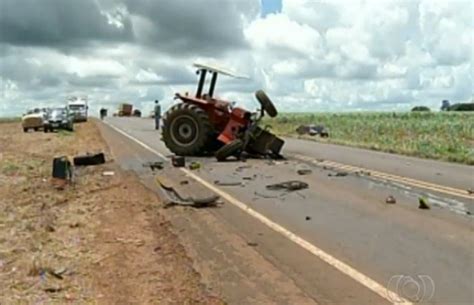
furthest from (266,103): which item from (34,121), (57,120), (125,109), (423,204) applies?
(125,109)

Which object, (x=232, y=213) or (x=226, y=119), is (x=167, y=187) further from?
(x=226, y=119)

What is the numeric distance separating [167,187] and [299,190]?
267cm

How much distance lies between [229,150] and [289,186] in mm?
5520

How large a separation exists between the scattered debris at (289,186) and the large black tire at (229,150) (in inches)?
196

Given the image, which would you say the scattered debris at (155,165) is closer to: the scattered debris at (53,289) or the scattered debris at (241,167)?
the scattered debris at (241,167)

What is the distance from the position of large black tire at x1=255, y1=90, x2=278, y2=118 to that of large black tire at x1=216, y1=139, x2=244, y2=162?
1.23 metres

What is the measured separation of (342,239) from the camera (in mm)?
8438

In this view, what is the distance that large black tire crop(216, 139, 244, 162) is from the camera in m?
18.8

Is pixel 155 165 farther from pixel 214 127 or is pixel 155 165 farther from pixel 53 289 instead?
pixel 53 289

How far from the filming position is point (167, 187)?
13.7 m

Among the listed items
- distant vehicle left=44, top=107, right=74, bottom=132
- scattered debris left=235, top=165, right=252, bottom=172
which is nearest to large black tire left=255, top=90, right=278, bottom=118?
scattered debris left=235, top=165, right=252, bottom=172

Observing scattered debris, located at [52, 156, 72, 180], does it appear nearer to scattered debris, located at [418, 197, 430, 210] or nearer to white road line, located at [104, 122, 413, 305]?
white road line, located at [104, 122, 413, 305]

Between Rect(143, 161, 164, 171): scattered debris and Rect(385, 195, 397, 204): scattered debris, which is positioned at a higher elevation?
Rect(385, 195, 397, 204): scattered debris

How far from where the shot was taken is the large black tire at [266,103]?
1942 cm
